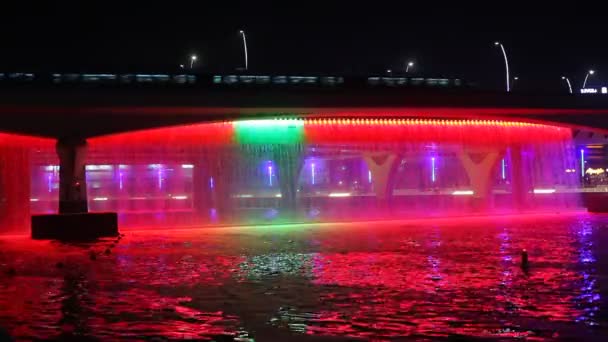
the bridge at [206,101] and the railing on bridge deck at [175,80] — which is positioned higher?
the railing on bridge deck at [175,80]

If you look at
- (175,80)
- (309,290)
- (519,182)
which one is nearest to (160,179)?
(519,182)

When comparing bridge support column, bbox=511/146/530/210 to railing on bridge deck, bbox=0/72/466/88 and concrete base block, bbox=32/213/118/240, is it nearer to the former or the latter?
railing on bridge deck, bbox=0/72/466/88

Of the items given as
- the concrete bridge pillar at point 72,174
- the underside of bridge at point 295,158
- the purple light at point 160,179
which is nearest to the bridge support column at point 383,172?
the underside of bridge at point 295,158

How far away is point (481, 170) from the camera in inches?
2729

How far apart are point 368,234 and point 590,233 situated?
10.1 metres

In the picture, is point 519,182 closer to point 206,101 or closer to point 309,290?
point 206,101

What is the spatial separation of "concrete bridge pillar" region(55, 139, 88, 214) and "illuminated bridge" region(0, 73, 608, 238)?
0.18ft

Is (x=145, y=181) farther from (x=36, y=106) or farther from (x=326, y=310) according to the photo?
(x=326, y=310)

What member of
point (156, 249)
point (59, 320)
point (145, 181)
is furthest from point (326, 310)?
point (145, 181)

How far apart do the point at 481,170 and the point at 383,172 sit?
36.2ft

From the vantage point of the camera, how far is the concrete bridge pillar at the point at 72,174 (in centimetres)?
4216

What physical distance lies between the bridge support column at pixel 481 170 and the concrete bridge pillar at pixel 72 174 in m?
35.9

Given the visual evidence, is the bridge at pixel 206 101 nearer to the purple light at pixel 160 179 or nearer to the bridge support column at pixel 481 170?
the bridge support column at pixel 481 170

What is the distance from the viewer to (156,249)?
97.9 ft
